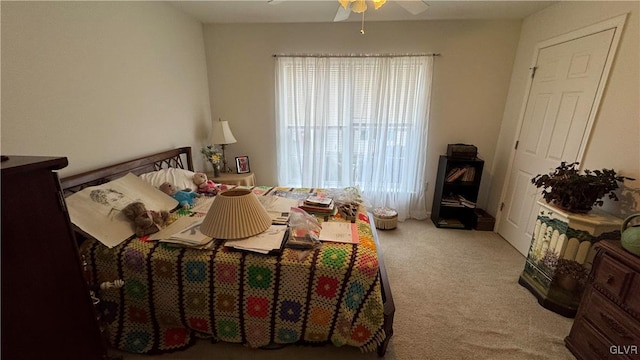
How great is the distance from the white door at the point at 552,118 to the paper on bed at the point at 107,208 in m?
3.45

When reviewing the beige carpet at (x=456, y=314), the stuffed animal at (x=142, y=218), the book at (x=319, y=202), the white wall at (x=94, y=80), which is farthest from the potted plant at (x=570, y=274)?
the white wall at (x=94, y=80)

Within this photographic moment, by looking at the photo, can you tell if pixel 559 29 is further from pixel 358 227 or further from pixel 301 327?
pixel 301 327

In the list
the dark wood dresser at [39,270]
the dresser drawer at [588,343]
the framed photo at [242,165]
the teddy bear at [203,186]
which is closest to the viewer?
the dark wood dresser at [39,270]

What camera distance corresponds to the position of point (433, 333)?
1.67m

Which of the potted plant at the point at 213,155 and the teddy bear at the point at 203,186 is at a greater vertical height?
the potted plant at the point at 213,155

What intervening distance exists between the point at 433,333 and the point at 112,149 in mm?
2733

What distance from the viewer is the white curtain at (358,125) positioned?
121 inches

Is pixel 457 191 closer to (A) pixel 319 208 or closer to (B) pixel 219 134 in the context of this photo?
(A) pixel 319 208

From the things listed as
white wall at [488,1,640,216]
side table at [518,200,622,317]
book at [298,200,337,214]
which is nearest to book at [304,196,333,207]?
book at [298,200,337,214]

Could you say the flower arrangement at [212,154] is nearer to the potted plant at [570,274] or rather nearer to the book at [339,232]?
the book at [339,232]

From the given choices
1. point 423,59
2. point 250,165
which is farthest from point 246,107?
point 423,59

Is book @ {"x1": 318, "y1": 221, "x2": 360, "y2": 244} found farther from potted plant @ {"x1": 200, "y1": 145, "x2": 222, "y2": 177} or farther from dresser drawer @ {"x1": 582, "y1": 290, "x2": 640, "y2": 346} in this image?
potted plant @ {"x1": 200, "y1": 145, "x2": 222, "y2": 177}

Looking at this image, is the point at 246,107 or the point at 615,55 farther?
the point at 246,107

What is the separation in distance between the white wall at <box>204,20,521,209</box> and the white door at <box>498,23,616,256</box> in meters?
0.45
